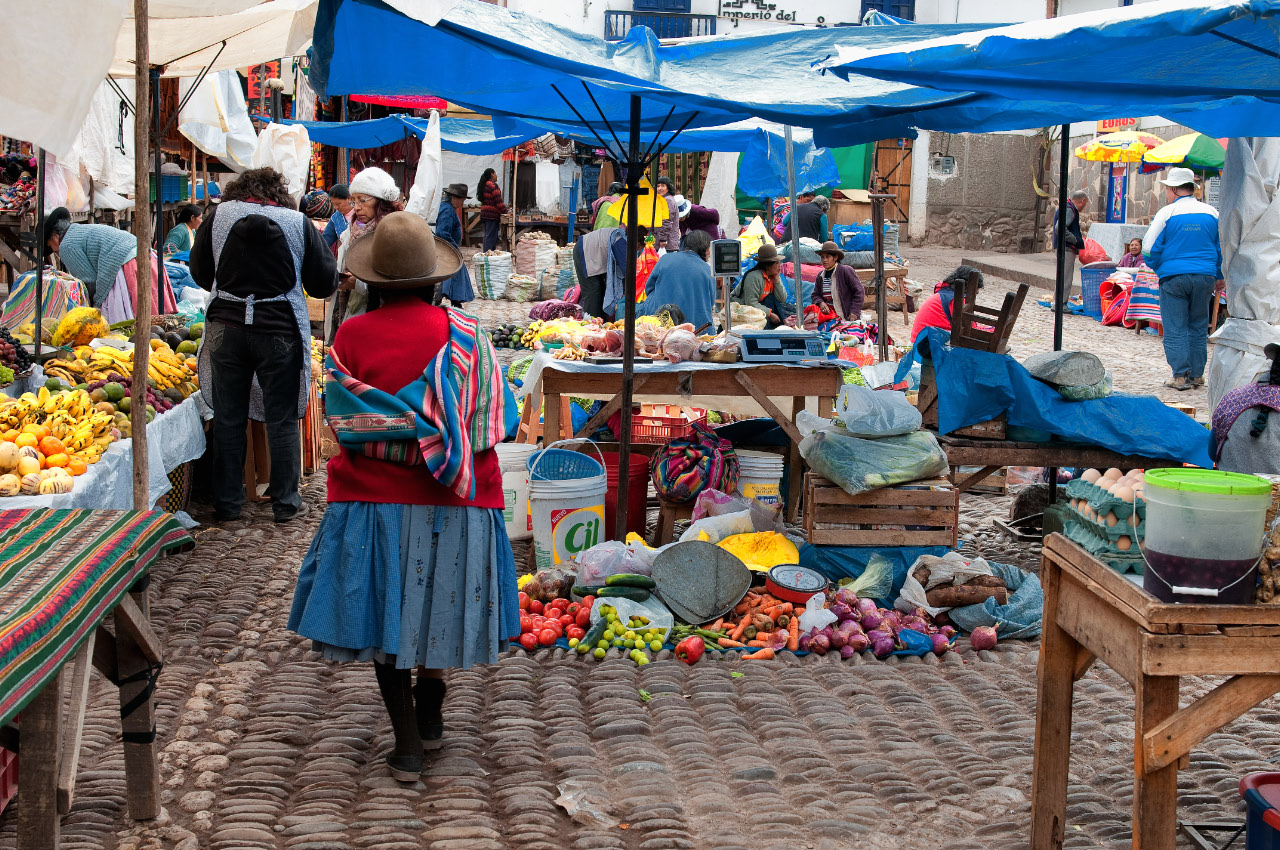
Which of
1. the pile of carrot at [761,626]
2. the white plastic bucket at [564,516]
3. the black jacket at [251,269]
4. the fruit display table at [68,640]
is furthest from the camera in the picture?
the black jacket at [251,269]

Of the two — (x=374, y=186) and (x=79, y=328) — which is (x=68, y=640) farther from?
(x=374, y=186)

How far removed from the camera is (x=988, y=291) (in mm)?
20219

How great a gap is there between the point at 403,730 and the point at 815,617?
7.60ft

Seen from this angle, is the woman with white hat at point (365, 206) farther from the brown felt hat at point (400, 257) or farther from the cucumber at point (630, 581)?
the brown felt hat at point (400, 257)

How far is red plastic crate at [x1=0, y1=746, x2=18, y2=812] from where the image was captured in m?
3.53

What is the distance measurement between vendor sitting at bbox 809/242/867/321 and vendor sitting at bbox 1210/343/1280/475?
6.62 metres

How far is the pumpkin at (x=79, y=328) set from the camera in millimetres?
7207

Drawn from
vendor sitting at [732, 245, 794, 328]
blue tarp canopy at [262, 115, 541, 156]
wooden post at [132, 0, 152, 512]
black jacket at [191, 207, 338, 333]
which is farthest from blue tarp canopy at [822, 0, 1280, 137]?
blue tarp canopy at [262, 115, 541, 156]

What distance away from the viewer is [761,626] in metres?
5.69

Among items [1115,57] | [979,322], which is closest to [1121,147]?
[979,322]

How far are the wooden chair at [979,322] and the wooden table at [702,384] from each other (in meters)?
0.80

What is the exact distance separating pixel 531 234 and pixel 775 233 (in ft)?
19.5

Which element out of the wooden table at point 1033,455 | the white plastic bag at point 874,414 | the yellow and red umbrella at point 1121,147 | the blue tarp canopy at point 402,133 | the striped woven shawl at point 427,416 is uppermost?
the yellow and red umbrella at point 1121,147

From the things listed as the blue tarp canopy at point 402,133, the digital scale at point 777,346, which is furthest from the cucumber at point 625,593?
the blue tarp canopy at point 402,133
